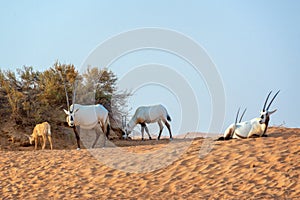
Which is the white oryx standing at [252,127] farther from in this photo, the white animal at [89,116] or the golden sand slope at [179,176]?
the white animal at [89,116]

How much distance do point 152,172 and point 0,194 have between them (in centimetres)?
320

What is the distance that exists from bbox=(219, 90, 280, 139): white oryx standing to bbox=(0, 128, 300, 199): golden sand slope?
90cm

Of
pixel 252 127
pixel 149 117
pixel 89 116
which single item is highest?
pixel 149 117

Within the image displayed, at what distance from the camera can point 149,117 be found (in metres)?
18.4

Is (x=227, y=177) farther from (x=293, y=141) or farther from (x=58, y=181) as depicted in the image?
(x=58, y=181)

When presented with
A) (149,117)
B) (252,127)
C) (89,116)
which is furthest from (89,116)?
(252,127)

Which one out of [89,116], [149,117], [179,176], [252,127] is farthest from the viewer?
[149,117]

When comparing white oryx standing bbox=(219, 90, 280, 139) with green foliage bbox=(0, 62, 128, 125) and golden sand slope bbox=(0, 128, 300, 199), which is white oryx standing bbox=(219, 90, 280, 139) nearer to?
golden sand slope bbox=(0, 128, 300, 199)

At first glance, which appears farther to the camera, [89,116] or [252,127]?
[89,116]

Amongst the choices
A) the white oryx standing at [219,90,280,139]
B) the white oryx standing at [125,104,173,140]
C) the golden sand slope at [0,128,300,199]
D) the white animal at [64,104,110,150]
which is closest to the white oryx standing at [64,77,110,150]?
the white animal at [64,104,110,150]

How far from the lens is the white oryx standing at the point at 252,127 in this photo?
1132 cm

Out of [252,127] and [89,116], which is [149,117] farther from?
[252,127]

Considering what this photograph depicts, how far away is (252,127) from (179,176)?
11.9ft

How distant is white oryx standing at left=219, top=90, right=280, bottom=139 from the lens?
446 inches
